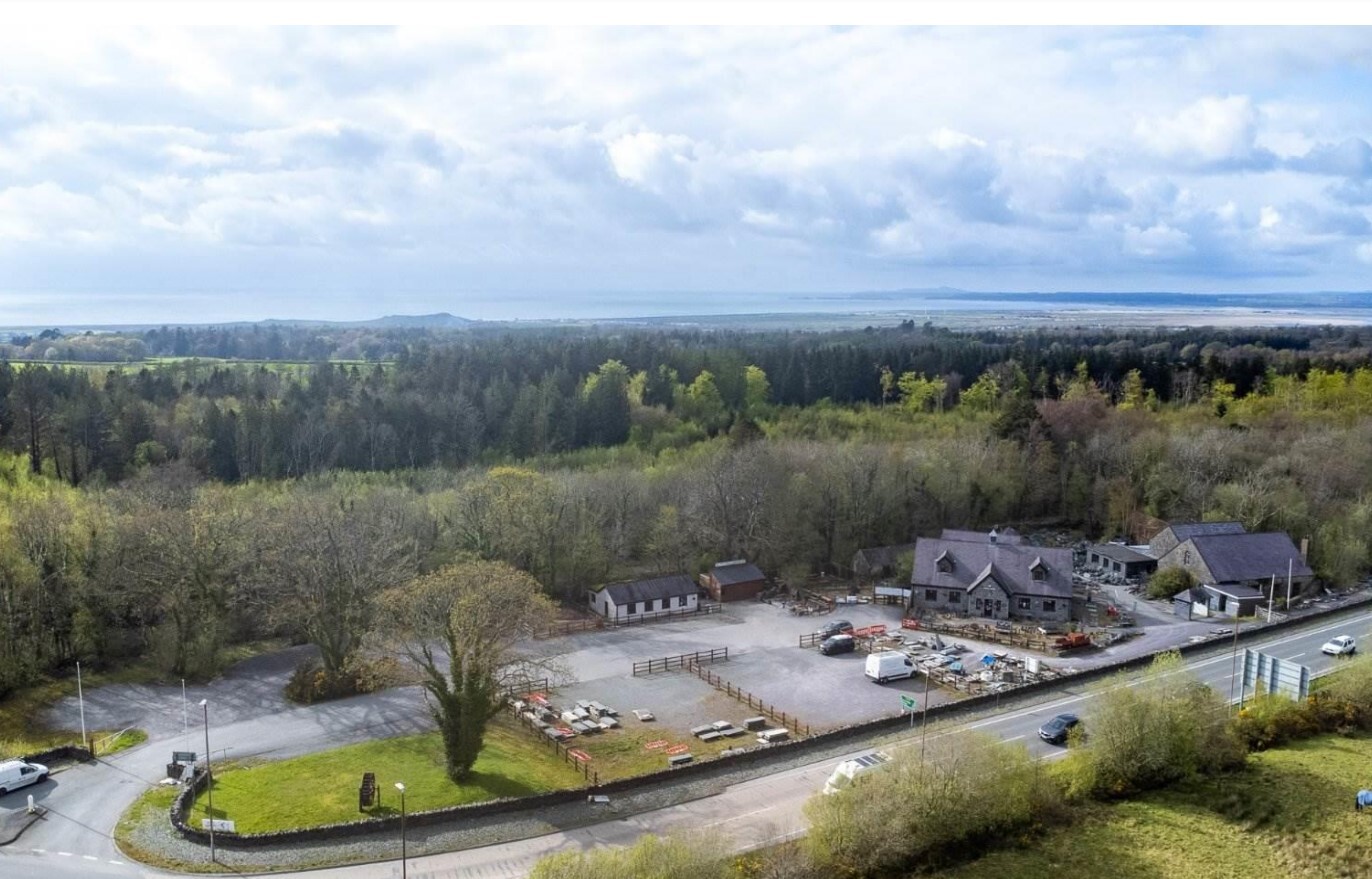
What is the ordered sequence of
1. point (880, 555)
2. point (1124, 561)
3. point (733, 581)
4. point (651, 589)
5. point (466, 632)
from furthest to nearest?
point (880, 555) → point (1124, 561) → point (733, 581) → point (651, 589) → point (466, 632)

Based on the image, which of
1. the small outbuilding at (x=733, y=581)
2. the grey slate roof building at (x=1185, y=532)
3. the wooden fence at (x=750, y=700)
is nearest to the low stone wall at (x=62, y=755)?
the wooden fence at (x=750, y=700)

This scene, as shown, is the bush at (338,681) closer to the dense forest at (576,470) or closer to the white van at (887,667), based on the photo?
the dense forest at (576,470)

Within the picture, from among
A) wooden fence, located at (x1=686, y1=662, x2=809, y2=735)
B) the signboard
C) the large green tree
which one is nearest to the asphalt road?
the signboard

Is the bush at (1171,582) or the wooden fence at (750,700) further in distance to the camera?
the bush at (1171,582)

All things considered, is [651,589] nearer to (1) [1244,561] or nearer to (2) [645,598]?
(2) [645,598]

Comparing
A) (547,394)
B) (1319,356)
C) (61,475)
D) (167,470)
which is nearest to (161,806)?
(167,470)

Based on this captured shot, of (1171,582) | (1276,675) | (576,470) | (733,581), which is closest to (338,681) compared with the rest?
(733,581)

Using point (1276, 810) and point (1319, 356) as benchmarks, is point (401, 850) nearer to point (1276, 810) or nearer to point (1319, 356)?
point (1276, 810)
